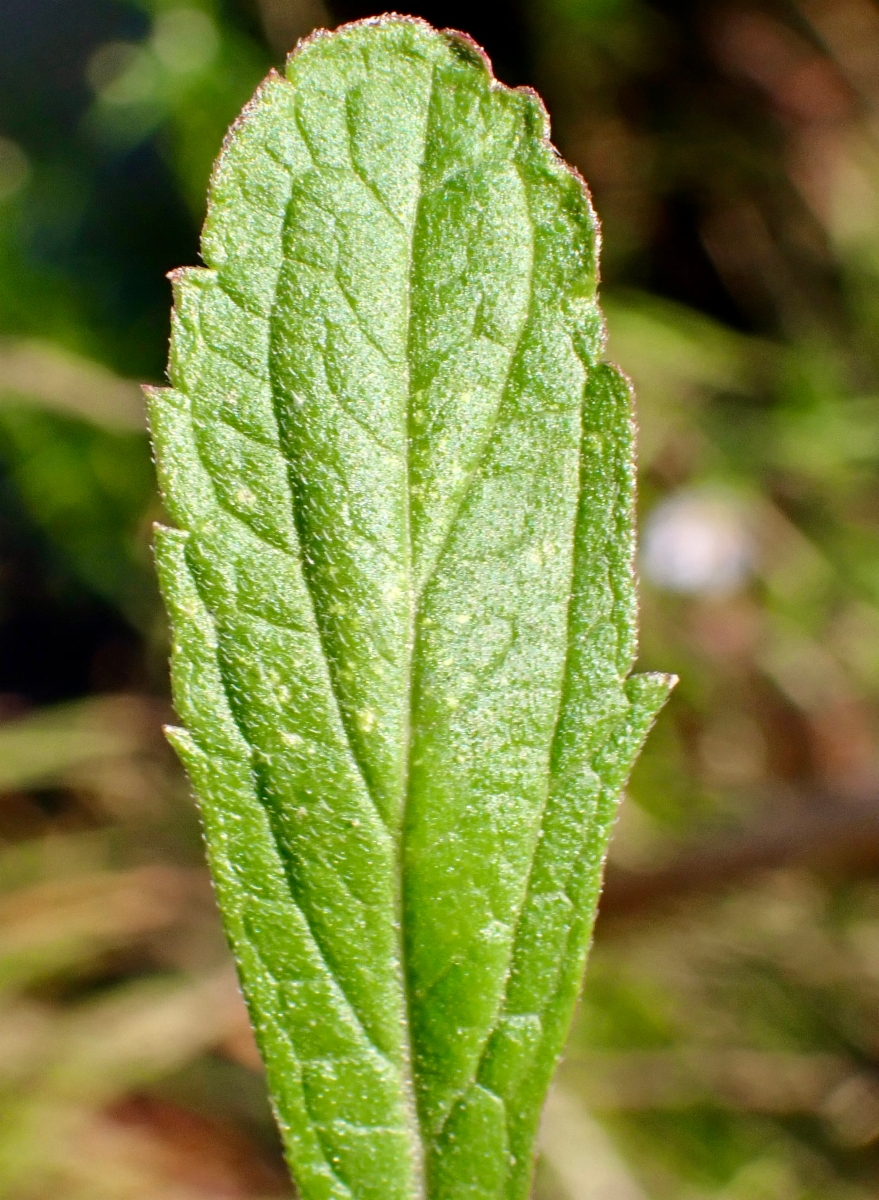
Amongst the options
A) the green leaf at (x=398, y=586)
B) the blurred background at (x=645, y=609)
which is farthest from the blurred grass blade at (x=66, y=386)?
the green leaf at (x=398, y=586)

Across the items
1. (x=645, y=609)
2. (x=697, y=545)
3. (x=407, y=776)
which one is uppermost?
(x=697, y=545)

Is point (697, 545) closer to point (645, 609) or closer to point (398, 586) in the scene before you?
point (645, 609)

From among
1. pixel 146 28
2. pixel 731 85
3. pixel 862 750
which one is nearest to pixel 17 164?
pixel 146 28

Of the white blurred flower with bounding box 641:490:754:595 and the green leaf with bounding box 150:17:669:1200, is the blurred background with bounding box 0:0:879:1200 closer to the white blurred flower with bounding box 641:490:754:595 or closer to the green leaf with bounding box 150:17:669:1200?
the white blurred flower with bounding box 641:490:754:595

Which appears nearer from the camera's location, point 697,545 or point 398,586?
point 398,586

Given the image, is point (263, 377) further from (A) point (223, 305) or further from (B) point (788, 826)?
(B) point (788, 826)

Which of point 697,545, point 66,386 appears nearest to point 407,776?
point 66,386

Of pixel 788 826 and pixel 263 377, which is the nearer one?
pixel 263 377
